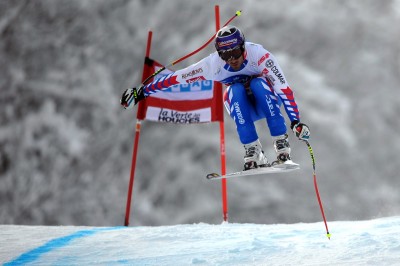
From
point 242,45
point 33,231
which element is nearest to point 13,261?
point 33,231

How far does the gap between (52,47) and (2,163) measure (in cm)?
785

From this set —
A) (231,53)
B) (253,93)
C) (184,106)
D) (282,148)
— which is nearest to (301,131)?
(282,148)

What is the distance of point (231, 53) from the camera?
19.1ft

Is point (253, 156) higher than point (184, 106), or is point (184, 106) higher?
point (184, 106)

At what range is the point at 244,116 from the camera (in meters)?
5.87

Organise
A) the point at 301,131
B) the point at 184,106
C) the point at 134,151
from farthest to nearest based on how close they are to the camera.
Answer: the point at 184,106, the point at 134,151, the point at 301,131

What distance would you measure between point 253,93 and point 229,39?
729 mm

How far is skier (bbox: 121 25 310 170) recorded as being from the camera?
5797 millimetres

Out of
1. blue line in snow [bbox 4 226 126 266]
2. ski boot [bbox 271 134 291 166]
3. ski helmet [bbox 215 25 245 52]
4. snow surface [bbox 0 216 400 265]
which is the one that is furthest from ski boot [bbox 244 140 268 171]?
blue line in snow [bbox 4 226 126 266]

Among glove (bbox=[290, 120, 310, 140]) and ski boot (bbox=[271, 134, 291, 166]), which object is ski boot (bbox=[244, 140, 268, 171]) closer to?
ski boot (bbox=[271, 134, 291, 166])

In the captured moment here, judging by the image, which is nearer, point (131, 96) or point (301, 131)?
point (301, 131)

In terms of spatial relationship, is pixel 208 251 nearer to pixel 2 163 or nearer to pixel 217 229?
pixel 217 229

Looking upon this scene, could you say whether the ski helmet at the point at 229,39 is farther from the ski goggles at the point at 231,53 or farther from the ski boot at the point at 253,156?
the ski boot at the point at 253,156

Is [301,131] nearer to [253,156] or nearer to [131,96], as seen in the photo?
[253,156]
